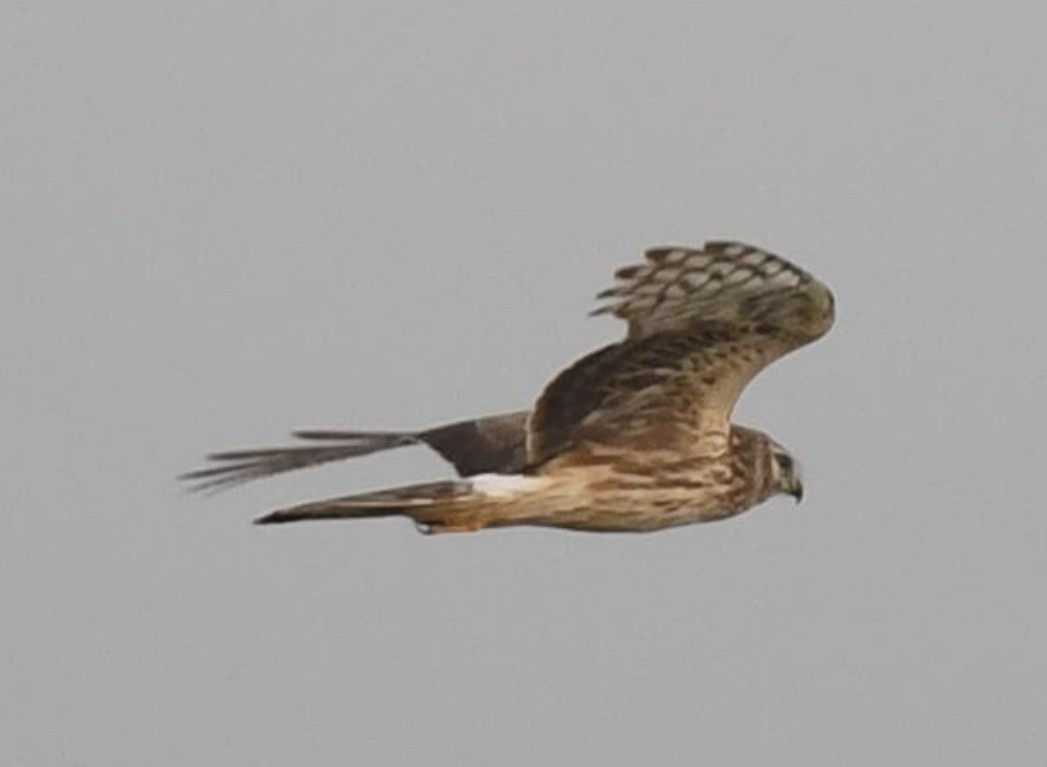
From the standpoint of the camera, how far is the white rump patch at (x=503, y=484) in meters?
14.6

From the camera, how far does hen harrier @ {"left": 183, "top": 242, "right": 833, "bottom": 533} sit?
45.5ft

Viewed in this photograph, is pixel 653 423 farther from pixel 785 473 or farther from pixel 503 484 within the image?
pixel 785 473

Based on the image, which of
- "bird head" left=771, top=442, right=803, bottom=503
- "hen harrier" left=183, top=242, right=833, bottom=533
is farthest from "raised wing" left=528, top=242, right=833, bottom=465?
"bird head" left=771, top=442, right=803, bottom=503

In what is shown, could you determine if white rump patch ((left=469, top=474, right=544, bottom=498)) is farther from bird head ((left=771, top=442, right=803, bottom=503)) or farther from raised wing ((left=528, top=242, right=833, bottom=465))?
bird head ((left=771, top=442, right=803, bottom=503))

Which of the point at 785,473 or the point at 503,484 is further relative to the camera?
the point at 785,473

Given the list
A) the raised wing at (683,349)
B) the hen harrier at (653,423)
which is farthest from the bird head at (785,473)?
the raised wing at (683,349)

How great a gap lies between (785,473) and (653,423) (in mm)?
1338

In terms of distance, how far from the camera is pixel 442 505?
47.5 ft

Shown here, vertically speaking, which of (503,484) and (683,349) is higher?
(683,349)

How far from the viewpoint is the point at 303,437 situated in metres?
16.6

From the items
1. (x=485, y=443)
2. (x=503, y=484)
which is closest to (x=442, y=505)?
(x=503, y=484)

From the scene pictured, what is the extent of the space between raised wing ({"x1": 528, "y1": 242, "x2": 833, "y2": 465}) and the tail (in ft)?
1.24

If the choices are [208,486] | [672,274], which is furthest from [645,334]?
[208,486]

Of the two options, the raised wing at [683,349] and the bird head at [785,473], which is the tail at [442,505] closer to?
the raised wing at [683,349]
